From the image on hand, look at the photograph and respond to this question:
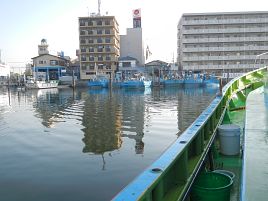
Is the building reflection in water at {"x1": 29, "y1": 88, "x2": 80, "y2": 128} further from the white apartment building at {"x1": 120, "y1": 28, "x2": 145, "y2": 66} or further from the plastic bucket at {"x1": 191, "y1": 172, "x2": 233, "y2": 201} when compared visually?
the white apartment building at {"x1": 120, "y1": 28, "x2": 145, "y2": 66}

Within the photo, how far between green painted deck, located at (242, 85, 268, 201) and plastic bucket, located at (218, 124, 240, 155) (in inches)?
17.7

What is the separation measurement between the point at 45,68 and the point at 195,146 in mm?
73559

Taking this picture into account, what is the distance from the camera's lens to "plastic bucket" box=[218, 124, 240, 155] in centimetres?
664

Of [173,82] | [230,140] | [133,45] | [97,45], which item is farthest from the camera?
Answer: [133,45]

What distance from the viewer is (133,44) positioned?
86.9m

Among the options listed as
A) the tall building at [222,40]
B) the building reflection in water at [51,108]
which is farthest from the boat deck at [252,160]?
the tall building at [222,40]

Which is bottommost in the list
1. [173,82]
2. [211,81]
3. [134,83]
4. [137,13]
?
[134,83]

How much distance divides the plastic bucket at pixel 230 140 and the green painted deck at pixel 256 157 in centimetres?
45

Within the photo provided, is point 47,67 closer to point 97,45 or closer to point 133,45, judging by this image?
point 97,45

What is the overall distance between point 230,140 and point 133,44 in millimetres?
81978

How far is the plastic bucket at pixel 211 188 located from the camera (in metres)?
4.34

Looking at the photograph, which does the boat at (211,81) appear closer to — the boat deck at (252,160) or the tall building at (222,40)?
the tall building at (222,40)

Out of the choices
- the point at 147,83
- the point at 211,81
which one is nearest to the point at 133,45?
the point at 147,83

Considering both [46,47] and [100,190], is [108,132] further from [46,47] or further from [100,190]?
[46,47]
